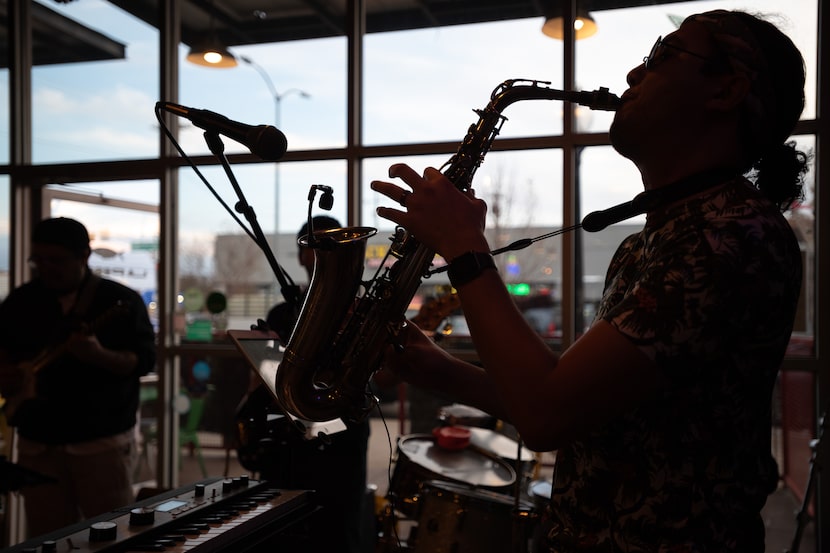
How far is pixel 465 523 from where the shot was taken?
107 inches

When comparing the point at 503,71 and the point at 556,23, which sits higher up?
the point at 556,23

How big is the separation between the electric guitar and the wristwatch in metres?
2.70

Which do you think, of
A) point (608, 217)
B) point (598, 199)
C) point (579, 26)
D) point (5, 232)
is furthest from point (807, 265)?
point (5, 232)

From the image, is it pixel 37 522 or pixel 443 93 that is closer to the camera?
pixel 37 522

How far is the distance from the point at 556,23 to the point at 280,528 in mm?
3414

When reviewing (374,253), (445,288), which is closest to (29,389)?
Answer: (374,253)

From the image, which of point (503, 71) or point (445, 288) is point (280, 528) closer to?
point (445, 288)

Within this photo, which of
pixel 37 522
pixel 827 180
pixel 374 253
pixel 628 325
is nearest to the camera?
pixel 628 325

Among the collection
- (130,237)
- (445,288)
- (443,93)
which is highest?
(443,93)

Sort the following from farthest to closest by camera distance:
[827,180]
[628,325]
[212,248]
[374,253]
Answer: [212,248] < [374,253] < [827,180] < [628,325]

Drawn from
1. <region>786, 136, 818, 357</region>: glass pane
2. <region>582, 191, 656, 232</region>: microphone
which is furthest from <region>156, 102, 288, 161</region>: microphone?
<region>786, 136, 818, 357</region>: glass pane

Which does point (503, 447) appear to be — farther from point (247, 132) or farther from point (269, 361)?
point (247, 132)

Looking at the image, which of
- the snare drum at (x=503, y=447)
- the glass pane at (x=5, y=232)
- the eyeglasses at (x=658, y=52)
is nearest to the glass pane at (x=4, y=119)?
the glass pane at (x=5, y=232)

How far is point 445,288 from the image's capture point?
3.70 m
